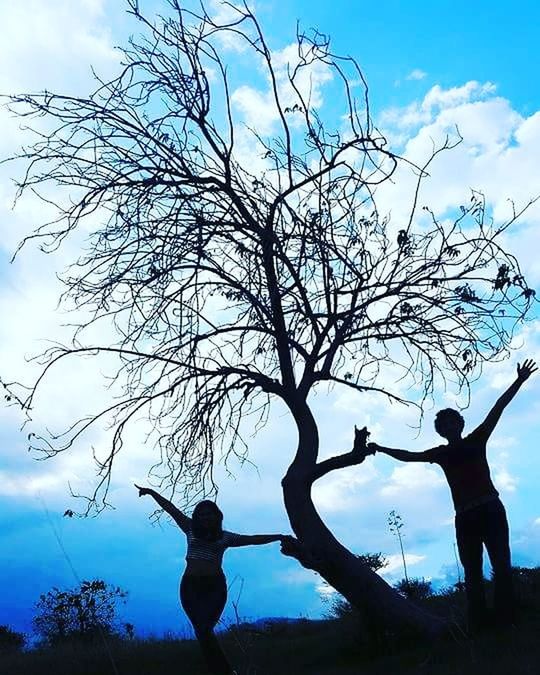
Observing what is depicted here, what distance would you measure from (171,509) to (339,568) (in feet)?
6.05

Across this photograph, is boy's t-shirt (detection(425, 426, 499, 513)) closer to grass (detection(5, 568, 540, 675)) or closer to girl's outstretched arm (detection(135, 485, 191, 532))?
grass (detection(5, 568, 540, 675))

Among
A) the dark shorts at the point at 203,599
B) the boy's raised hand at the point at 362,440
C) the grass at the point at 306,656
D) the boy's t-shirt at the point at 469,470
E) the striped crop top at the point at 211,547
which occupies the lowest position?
the grass at the point at 306,656

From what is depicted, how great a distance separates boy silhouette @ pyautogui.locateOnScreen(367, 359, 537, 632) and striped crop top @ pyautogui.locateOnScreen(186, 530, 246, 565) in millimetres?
2061

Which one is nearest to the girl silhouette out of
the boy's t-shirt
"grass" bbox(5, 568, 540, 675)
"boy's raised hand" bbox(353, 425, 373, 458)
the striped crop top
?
the striped crop top

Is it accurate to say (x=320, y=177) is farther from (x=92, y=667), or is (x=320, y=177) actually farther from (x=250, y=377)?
(x=92, y=667)

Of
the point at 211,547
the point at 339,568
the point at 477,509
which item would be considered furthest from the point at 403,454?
the point at 211,547

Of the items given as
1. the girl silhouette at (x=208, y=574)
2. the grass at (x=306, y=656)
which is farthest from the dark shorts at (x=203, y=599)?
the grass at (x=306, y=656)

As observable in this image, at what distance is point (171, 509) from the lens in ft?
27.5

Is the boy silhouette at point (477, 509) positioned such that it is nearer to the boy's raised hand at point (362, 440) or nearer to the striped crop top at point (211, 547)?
the boy's raised hand at point (362, 440)

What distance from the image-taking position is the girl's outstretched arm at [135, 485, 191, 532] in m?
8.16

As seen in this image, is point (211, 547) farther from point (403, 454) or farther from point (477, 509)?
point (477, 509)

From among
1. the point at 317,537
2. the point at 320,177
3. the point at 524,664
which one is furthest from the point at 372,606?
the point at 320,177

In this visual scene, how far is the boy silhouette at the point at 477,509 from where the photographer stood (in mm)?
7449

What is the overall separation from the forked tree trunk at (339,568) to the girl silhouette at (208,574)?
49 centimetres
